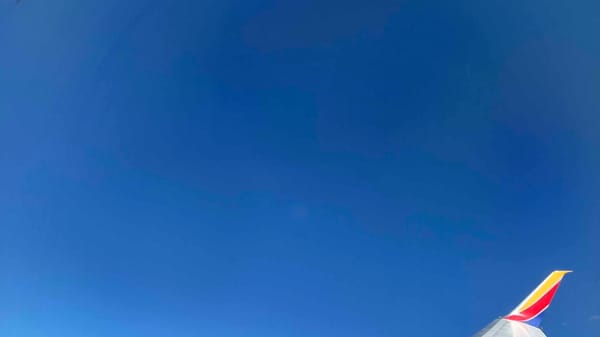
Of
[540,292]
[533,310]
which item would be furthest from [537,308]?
[540,292]

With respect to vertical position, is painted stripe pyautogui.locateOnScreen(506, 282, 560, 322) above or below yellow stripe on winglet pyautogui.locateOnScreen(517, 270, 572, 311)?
below

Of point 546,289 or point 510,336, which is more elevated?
point 546,289

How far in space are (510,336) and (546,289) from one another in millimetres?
1235

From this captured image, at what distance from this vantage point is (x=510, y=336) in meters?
6.71

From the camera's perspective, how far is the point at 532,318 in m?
7.19

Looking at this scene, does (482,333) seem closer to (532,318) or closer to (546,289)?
(532,318)

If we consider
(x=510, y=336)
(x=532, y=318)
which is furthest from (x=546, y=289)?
(x=510, y=336)

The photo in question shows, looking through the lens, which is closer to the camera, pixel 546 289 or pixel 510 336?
pixel 510 336

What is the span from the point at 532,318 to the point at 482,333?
1009 millimetres

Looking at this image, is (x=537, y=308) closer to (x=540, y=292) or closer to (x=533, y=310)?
(x=533, y=310)

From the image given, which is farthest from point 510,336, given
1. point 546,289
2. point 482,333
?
point 546,289

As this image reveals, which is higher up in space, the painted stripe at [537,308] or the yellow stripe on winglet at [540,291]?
the yellow stripe on winglet at [540,291]

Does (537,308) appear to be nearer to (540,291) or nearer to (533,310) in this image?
(533,310)

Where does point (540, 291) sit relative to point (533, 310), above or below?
above
